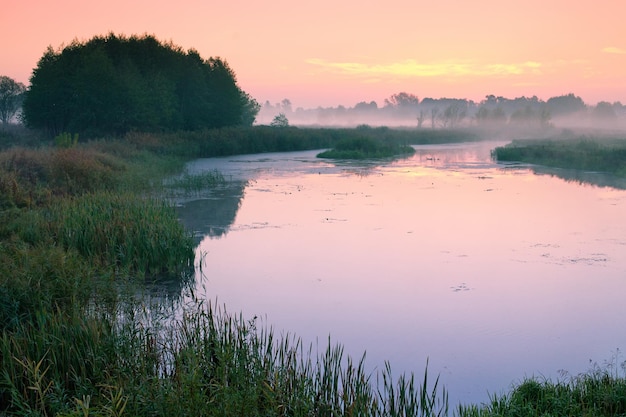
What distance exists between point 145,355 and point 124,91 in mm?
34924

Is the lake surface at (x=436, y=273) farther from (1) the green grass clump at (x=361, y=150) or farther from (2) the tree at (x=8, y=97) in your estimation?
(2) the tree at (x=8, y=97)

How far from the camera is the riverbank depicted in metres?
4.44

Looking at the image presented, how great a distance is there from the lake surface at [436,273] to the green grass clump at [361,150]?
15438 mm

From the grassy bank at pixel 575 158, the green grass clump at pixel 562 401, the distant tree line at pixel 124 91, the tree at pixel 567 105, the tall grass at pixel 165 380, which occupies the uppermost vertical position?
the tree at pixel 567 105

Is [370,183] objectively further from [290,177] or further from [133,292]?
[133,292]

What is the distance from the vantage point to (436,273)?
968 centimetres

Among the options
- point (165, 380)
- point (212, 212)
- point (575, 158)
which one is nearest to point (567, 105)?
point (575, 158)

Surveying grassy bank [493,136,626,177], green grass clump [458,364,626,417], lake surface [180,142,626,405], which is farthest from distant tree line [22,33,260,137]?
green grass clump [458,364,626,417]

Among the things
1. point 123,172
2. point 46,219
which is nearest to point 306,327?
point 46,219

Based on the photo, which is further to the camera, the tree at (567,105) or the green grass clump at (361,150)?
the tree at (567,105)

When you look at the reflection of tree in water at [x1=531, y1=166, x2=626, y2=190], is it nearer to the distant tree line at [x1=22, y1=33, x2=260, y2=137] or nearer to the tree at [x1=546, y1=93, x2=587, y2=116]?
the distant tree line at [x1=22, y1=33, x2=260, y2=137]

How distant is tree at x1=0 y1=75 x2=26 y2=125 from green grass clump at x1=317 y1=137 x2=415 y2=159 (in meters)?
50.3

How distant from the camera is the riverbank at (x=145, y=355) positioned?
4438 millimetres

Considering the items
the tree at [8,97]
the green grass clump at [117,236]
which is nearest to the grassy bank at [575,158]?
the green grass clump at [117,236]
